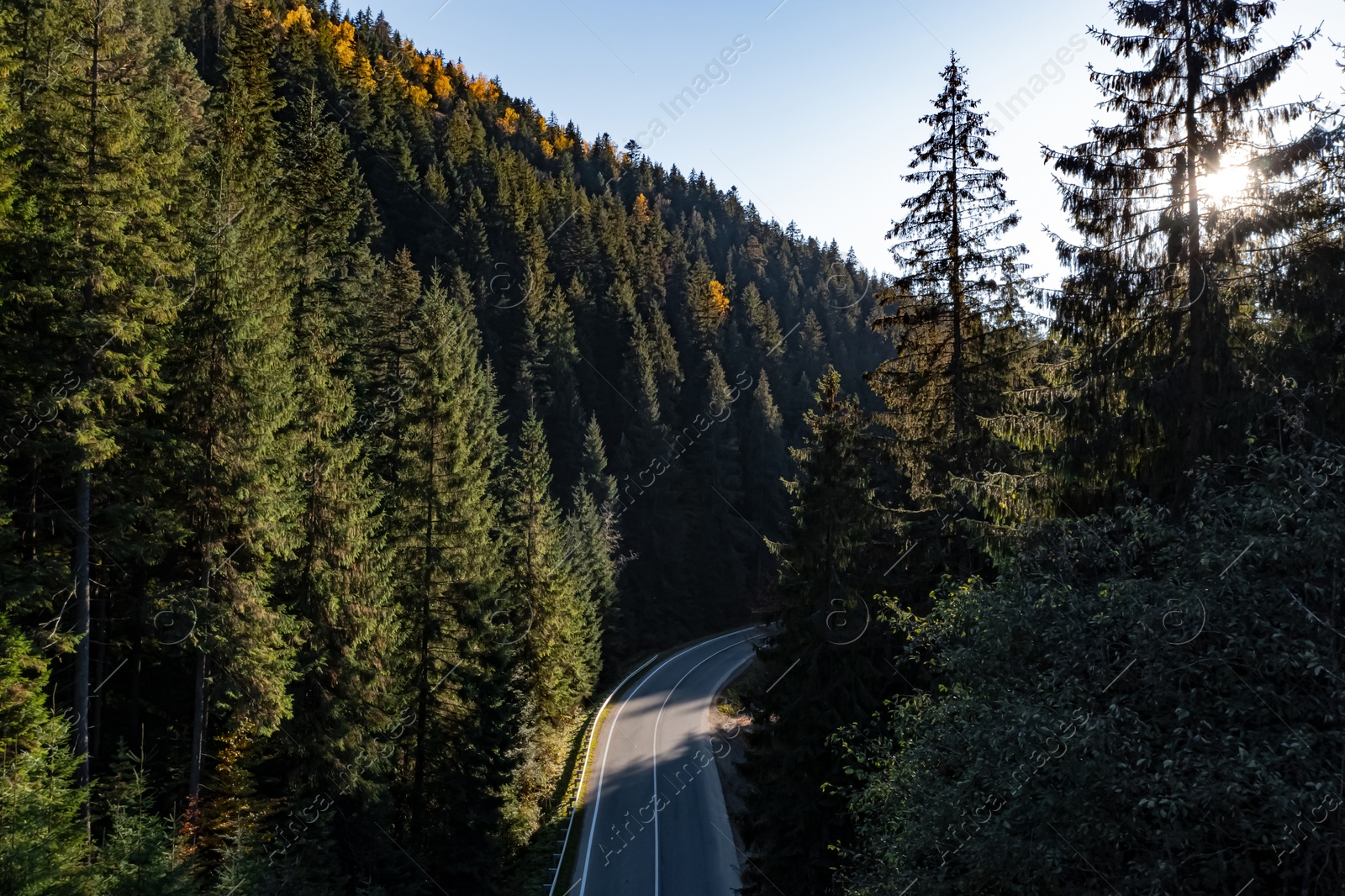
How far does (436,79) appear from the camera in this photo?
5084 inches

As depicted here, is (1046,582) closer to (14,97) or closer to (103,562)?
(103,562)

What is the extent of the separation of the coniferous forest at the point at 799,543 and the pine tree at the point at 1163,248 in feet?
0.18

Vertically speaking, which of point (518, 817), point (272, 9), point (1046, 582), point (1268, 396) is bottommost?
point (518, 817)

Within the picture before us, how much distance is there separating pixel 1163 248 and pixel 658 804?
26.8m

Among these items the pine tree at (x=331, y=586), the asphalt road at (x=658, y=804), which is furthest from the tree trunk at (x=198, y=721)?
the asphalt road at (x=658, y=804)

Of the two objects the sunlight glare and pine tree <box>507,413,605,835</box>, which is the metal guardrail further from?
the sunlight glare

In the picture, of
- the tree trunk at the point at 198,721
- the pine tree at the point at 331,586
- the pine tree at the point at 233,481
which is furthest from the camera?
the pine tree at the point at 331,586

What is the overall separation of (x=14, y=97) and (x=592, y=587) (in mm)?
35632

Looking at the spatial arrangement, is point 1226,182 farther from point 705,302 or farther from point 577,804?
point 705,302

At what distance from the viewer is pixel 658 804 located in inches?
1146

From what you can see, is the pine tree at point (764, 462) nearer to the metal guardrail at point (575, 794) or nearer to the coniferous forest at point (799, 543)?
the metal guardrail at point (575, 794)

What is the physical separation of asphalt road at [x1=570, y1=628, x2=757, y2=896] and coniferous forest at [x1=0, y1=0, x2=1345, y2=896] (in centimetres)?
225

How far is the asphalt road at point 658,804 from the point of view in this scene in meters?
24.2

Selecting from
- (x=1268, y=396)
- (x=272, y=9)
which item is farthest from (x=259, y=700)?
(x=272, y=9)
